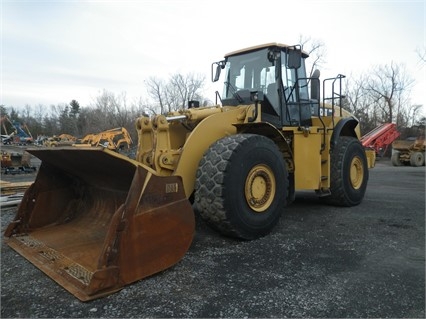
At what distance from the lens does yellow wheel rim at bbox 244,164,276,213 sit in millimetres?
4473

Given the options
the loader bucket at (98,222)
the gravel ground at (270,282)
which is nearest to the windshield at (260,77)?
the gravel ground at (270,282)

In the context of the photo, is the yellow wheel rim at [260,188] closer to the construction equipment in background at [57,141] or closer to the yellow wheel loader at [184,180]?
Result: the yellow wheel loader at [184,180]

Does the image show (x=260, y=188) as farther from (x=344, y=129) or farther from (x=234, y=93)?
(x=344, y=129)

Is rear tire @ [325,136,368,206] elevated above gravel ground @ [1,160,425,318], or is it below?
above

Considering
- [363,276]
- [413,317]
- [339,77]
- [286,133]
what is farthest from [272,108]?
[413,317]

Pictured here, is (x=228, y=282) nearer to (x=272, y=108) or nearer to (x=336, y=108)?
(x=272, y=108)

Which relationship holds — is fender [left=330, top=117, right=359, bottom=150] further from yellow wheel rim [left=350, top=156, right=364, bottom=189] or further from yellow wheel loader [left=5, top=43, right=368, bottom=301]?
yellow wheel rim [left=350, top=156, right=364, bottom=189]

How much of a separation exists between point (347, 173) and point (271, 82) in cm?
238

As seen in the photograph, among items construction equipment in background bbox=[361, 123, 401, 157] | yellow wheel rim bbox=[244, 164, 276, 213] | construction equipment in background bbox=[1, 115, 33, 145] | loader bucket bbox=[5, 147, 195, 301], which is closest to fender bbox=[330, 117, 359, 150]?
yellow wheel rim bbox=[244, 164, 276, 213]

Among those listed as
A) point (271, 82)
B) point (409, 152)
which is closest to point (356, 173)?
point (271, 82)

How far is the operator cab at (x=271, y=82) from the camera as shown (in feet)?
18.6

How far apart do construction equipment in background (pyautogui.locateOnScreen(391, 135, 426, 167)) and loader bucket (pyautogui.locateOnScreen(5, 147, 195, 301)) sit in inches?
800

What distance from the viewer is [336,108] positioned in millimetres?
7422

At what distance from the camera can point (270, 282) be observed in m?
3.34
